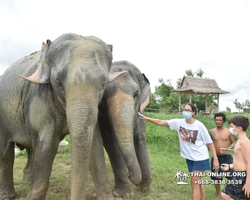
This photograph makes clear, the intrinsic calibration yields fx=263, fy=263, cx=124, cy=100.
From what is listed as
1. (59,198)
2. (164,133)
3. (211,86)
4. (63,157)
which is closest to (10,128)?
(59,198)

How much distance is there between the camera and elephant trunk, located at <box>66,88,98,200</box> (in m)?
2.27

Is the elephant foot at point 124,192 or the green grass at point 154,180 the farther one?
the green grass at point 154,180

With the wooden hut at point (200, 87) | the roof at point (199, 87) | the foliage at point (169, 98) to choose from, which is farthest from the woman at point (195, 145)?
the foliage at point (169, 98)

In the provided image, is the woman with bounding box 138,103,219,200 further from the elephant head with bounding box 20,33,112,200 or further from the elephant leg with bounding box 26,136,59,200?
the elephant leg with bounding box 26,136,59,200

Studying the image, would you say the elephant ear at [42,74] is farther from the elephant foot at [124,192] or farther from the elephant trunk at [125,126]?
the elephant foot at [124,192]

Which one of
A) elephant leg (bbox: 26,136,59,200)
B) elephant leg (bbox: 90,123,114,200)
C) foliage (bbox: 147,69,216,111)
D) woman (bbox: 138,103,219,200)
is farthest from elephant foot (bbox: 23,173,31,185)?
foliage (bbox: 147,69,216,111)

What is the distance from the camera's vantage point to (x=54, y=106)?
2.90m

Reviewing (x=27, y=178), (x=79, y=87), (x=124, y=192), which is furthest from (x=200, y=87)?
(x=79, y=87)

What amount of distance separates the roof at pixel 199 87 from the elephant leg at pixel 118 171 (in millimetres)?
13777

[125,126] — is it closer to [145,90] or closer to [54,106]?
[54,106]

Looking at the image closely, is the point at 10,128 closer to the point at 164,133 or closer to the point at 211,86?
the point at 164,133

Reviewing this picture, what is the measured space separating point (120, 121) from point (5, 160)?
6.18ft

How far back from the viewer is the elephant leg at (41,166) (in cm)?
286

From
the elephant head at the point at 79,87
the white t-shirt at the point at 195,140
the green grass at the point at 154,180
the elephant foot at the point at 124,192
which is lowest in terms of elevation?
the green grass at the point at 154,180
